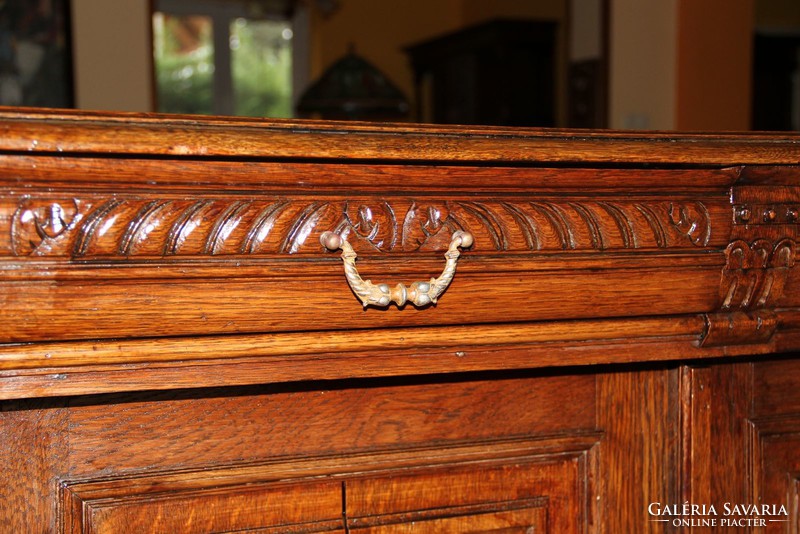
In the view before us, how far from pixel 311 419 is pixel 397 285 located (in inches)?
6.4

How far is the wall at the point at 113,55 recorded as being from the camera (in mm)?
2350

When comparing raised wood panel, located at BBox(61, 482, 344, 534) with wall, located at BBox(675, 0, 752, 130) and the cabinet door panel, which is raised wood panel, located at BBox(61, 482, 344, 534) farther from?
wall, located at BBox(675, 0, 752, 130)

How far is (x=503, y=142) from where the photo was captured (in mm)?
664

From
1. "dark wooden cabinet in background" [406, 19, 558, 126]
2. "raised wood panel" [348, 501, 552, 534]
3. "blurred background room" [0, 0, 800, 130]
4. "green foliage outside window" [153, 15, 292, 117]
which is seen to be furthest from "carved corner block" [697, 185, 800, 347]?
"green foliage outside window" [153, 15, 292, 117]

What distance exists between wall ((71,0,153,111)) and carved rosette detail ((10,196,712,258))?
1.87m

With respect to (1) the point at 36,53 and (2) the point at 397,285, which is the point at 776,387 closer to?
(2) the point at 397,285

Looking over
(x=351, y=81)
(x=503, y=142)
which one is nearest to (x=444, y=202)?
(x=503, y=142)

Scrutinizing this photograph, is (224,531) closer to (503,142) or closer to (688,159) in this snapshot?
(503,142)

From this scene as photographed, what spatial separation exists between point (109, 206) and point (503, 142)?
1.04ft

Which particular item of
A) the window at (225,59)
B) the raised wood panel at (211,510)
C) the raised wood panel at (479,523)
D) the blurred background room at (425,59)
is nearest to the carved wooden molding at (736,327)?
the raised wood panel at (479,523)

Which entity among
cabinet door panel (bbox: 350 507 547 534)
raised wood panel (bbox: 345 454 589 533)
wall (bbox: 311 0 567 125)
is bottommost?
cabinet door panel (bbox: 350 507 547 534)

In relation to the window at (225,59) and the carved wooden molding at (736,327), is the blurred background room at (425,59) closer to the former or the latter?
the window at (225,59)

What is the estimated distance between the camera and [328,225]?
0.65 m

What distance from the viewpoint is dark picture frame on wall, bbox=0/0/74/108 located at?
2.39 meters
